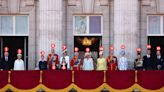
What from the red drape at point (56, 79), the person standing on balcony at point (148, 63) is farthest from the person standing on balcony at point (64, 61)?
the person standing on balcony at point (148, 63)

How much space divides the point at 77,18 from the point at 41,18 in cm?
302

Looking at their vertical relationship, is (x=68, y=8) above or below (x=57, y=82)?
above

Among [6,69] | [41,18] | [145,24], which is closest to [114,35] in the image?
[145,24]

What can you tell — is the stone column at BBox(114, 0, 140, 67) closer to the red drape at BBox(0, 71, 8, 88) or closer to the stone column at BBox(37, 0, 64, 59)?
the stone column at BBox(37, 0, 64, 59)

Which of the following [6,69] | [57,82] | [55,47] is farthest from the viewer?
[55,47]

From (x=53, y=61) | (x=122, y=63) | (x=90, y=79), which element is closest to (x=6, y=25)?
(x=53, y=61)

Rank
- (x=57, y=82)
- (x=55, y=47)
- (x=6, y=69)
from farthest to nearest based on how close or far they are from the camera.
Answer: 1. (x=55, y=47)
2. (x=6, y=69)
3. (x=57, y=82)

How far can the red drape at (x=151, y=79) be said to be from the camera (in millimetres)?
34250

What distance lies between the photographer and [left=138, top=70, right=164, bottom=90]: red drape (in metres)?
34.2

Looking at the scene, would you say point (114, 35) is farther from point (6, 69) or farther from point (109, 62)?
point (6, 69)

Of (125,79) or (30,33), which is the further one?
(30,33)

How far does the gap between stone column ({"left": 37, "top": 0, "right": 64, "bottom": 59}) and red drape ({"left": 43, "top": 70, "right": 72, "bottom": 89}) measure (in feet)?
16.5

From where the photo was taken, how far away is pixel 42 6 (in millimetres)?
39875

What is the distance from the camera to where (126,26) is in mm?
39688
